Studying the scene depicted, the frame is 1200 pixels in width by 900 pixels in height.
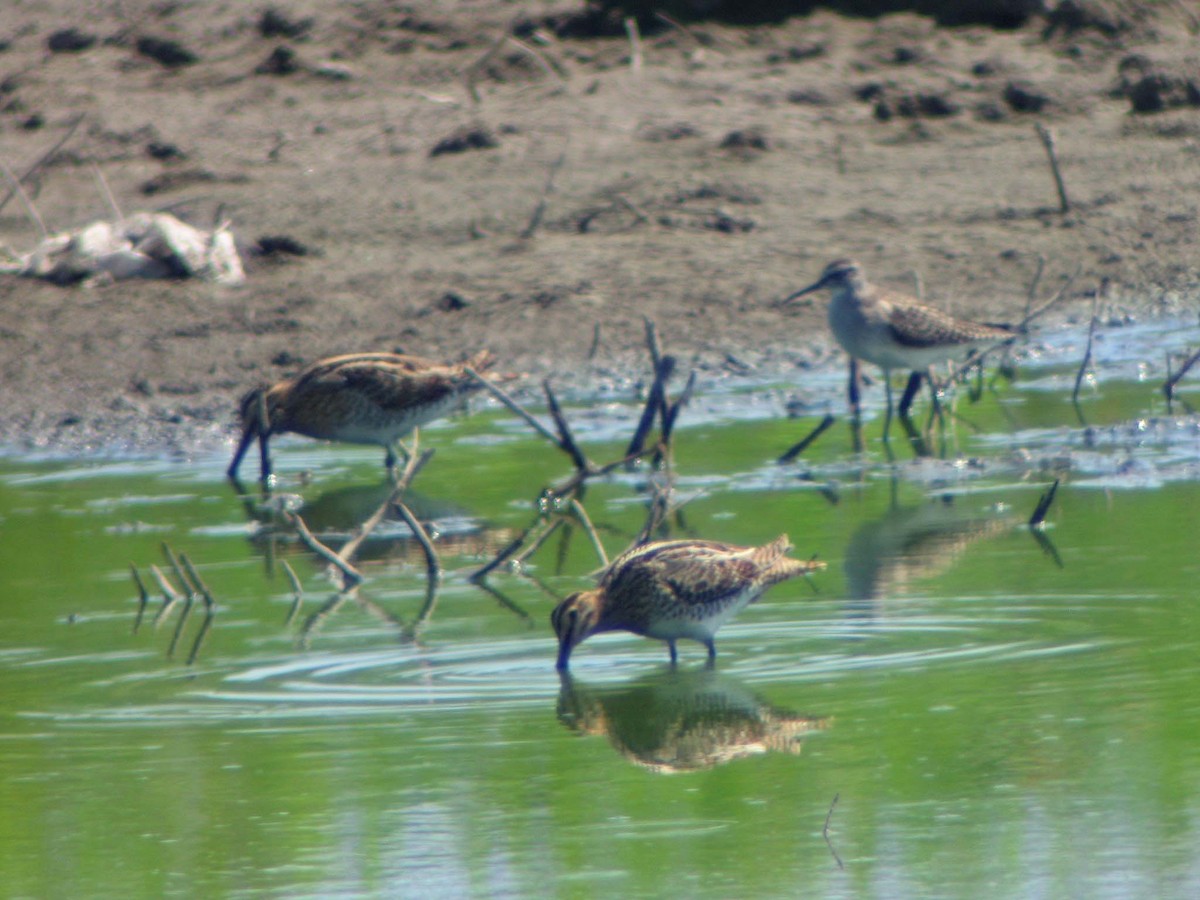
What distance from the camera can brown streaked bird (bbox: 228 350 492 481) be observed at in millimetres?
11250

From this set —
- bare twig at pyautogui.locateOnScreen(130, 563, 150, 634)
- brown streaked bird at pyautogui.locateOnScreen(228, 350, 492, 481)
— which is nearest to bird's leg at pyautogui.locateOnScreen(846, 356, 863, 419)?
brown streaked bird at pyautogui.locateOnScreen(228, 350, 492, 481)

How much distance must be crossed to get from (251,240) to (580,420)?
12.0 ft

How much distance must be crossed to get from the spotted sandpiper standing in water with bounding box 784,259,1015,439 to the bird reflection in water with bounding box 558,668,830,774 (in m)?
Answer: 4.81

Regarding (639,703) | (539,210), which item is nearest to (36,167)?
(539,210)

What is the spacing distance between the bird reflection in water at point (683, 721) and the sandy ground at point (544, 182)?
5422 millimetres

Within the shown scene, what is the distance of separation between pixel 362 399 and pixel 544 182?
4.15 meters

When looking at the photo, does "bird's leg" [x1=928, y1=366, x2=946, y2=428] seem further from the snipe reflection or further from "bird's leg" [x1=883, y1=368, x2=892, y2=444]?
the snipe reflection

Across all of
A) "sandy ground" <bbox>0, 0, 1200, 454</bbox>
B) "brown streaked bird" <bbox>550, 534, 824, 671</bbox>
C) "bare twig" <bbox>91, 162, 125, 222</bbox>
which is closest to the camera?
"brown streaked bird" <bbox>550, 534, 824, 671</bbox>

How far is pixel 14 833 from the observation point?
19.2 feet

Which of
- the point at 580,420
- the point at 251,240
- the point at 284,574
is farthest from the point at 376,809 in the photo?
the point at 251,240

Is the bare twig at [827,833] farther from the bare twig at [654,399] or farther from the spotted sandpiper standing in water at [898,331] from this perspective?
the spotted sandpiper standing in water at [898,331]

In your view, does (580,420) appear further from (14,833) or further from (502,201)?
(14,833)

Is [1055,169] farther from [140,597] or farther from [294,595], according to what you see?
[140,597]

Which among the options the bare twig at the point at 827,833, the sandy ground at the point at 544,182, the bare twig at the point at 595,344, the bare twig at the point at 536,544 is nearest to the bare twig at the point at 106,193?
the sandy ground at the point at 544,182
